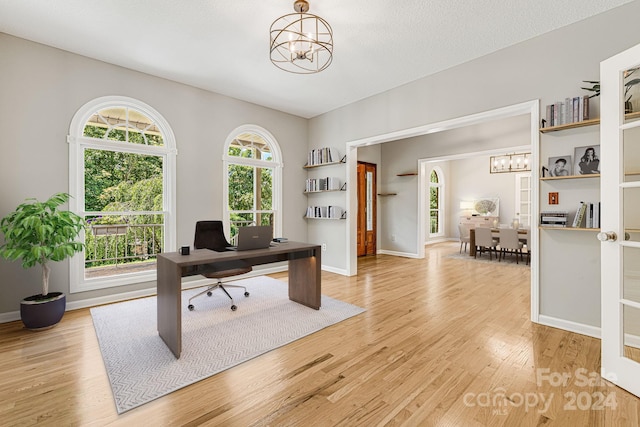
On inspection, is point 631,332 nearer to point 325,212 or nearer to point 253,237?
point 253,237

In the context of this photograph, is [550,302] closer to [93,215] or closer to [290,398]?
[290,398]

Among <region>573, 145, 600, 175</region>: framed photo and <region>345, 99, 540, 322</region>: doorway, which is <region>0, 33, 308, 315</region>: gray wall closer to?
<region>345, 99, 540, 322</region>: doorway

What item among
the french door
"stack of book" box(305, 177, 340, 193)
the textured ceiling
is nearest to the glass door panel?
the french door

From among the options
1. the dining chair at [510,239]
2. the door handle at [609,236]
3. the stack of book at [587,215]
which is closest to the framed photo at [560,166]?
the stack of book at [587,215]

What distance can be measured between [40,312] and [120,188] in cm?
168

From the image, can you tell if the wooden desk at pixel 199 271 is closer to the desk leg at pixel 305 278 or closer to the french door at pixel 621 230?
the desk leg at pixel 305 278

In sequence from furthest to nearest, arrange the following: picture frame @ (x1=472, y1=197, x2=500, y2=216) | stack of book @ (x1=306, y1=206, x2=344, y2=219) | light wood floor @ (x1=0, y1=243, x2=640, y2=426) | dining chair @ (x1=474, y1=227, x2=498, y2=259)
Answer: picture frame @ (x1=472, y1=197, x2=500, y2=216), dining chair @ (x1=474, y1=227, x2=498, y2=259), stack of book @ (x1=306, y1=206, x2=344, y2=219), light wood floor @ (x1=0, y1=243, x2=640, y2=426)

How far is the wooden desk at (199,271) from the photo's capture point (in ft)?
7.30

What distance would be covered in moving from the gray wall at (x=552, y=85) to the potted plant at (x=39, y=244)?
4326 mm

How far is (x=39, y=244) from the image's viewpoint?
272 centimetres

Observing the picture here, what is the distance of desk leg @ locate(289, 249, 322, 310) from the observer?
3.20 metres

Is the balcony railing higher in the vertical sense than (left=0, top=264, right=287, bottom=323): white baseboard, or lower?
higher

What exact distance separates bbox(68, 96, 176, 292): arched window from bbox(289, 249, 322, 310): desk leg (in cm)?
193

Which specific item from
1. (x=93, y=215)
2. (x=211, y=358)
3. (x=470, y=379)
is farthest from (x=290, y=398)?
(x=93, y=215)
